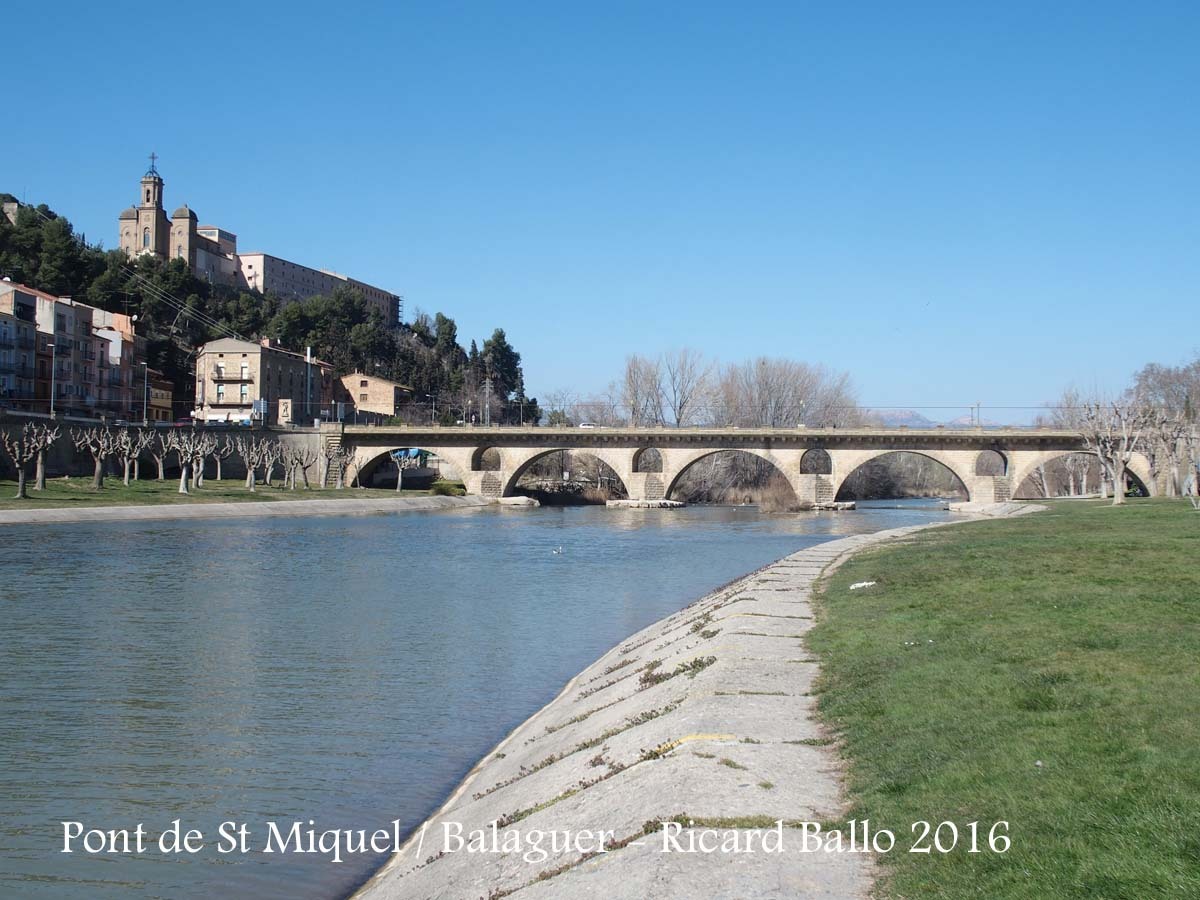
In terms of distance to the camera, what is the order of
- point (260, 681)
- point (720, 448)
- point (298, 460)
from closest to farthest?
point (260, 681) < point (298, 460) < point (720, 448)

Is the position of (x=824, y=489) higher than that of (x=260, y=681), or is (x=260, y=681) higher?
(x=824, y=489)

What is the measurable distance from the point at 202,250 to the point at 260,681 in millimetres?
135409

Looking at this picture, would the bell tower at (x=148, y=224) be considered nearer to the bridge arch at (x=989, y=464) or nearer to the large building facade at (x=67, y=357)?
the large building facade at (x=67, y=357)

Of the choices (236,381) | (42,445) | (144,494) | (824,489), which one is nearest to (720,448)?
(824,489)

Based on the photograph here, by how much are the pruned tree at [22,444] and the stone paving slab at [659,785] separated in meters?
48.1

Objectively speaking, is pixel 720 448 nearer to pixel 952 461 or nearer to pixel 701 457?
pixel 701 457

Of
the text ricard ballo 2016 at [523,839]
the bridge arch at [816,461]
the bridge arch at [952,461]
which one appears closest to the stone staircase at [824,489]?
the bridge arch at [952,461]

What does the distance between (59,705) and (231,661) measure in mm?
3850

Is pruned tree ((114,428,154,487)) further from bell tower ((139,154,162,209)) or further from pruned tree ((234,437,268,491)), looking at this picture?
bell tower ((139,154,162,209))

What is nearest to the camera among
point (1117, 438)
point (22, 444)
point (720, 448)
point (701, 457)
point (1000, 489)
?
point (22, 444)

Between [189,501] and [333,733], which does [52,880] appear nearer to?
[333,733]

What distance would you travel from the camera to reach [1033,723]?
8.84 m

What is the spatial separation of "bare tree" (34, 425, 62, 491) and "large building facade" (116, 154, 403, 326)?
6422 centimetres

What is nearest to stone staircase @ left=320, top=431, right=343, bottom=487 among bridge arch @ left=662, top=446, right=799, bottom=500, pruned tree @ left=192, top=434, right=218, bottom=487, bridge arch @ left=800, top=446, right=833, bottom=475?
pruned tree @ left=192, top=434, right=218, bottom=487
